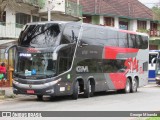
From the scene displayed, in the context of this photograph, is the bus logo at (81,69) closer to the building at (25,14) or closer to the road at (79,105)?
the road at (79,105)

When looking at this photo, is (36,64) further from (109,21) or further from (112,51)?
(109,21)

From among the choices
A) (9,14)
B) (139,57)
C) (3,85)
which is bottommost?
(3,85)

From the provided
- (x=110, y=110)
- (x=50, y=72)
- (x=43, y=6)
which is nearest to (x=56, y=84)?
(x=50, y=72)

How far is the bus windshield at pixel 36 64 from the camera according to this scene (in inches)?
862

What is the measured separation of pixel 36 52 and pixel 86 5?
1612 inches

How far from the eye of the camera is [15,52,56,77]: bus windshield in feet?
71.8

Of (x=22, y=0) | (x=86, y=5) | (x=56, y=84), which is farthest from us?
(x=86, y=5)

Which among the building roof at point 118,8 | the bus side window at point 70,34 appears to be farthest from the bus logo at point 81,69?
the building roof at point 118,8

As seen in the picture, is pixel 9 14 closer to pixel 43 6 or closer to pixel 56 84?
pixel 43 6

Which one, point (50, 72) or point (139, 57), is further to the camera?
point (139, 57)

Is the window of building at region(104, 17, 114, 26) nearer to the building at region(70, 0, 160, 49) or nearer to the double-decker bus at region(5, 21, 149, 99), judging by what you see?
the building at region(70, 0, 160, 49)

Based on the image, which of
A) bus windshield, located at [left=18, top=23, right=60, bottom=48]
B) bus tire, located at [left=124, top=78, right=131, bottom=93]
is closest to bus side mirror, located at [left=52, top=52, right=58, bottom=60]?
bus windshield, located at [left=18, top=23, right=60, bottom=48]

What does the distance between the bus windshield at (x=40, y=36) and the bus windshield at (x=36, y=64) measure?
511mm

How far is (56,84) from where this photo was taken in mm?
21844
